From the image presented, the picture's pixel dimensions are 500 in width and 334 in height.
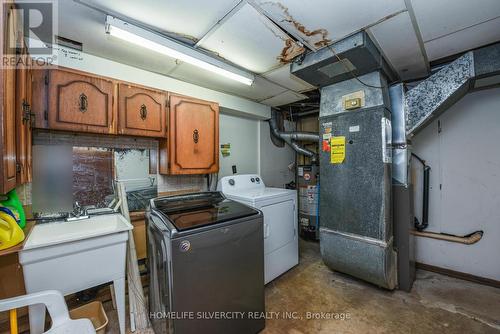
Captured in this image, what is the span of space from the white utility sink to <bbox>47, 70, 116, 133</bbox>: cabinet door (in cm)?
81

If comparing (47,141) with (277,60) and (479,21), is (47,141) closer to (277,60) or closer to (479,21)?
(277,60)

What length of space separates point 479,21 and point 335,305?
2.61m

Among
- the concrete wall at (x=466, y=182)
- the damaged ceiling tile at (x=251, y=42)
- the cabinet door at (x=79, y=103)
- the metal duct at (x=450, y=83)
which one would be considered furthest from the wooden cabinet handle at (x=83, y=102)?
the concrete wall at (x=466, y=182)

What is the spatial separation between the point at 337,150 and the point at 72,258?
2.55 metres

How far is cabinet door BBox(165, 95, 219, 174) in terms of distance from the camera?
2.27 m

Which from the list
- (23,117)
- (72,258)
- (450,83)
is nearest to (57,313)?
(72,258)

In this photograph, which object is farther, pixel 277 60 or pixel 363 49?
pixel 277 60

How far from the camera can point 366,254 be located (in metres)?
2.24

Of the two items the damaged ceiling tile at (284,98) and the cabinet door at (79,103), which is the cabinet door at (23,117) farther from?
the damaged ceiling tile at (284,98)

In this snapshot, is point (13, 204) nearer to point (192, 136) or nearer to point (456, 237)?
point (192, 136)

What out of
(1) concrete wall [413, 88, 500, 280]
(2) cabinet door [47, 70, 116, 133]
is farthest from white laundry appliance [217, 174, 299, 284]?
(1) concrete wall [413, 88, 500, 280]

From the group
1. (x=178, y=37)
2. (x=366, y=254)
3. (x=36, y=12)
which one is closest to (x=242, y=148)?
(x=178, y=37)

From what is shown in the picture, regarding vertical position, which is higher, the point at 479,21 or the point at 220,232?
the point at 479,21

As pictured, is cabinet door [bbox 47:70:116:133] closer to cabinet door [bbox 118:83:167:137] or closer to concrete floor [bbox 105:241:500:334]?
cabinet door [bbox 118:83:167:137]
